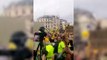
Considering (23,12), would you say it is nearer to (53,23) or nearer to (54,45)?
(53,23)

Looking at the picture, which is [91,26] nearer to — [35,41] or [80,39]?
[80,39]

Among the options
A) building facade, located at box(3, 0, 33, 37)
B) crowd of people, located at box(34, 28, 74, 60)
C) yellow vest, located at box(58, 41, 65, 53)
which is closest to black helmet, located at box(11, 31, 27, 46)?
building facade, located at box(3, 0, 33, 37)

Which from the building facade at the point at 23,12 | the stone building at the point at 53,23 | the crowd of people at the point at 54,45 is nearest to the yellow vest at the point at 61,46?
the crowd of people at the point at 54,45

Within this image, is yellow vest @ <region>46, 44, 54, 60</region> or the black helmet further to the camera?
yellow vest @ <region>46, 44, 54, 60</region>

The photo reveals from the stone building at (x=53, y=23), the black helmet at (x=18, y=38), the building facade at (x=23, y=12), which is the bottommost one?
the black helmet at (x=18, y=38)

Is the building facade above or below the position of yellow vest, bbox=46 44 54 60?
above

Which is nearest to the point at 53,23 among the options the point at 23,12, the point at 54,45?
the point at 54,45

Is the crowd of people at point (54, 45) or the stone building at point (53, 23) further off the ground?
the stone building at point (53, 23)

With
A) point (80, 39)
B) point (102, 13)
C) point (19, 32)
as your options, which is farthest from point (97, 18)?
point (19, 32)

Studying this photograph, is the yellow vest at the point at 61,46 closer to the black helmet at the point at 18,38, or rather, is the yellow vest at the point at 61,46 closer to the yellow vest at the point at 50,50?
the yellow vest at the point at 50,50

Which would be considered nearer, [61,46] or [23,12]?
[23,12]

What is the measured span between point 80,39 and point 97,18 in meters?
0.23

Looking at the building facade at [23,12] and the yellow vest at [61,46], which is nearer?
the building facade at [23,12]

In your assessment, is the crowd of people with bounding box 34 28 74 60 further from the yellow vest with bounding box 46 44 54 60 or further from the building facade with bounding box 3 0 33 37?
the building facade with bounding box 3 0 33 37
